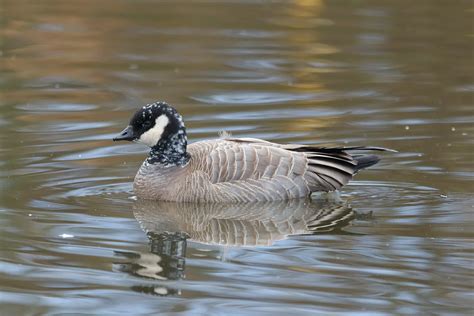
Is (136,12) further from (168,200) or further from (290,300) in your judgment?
(290,300)

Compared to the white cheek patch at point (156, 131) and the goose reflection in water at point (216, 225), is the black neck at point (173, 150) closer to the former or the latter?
the white cheek patch at point (156, 131)

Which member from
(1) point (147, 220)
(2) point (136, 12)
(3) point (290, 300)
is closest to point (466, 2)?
(2) point (136, 12)

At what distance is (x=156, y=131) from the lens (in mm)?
11211

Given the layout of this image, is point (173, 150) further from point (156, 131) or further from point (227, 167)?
point (227, 167)

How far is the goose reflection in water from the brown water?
0.03 meters

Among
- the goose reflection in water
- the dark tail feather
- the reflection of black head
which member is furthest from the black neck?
the dark tail feather

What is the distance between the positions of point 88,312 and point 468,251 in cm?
308

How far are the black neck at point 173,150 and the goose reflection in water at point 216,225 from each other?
429mm

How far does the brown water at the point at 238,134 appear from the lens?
8227mm

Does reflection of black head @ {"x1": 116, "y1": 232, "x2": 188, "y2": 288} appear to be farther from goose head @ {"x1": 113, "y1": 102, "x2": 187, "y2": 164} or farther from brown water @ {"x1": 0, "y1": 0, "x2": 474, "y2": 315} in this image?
goose head @ {"x1": 113, "y1": 102, "x2": 187, "y2": 164}

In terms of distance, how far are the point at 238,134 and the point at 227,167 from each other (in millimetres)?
2342

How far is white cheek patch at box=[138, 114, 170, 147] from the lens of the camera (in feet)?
36.7

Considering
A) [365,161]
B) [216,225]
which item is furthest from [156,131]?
[365,161]

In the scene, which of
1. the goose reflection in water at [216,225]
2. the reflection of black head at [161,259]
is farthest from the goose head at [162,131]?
the reflection of black head at [161,259]
